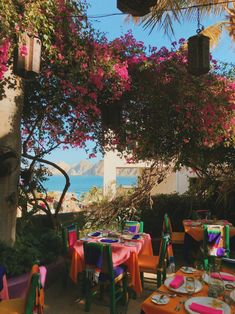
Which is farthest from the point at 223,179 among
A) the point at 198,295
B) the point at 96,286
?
the point at 198,295

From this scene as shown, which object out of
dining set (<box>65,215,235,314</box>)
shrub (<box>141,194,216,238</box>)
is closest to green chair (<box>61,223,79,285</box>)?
dining set (<box>65,215,235,314</box>)

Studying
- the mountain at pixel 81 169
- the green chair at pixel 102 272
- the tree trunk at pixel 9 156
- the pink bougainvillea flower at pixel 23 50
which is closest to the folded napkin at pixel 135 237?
the green chair at pixel 102 272

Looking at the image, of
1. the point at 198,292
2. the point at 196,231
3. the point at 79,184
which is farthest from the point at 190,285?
the point at 79,184

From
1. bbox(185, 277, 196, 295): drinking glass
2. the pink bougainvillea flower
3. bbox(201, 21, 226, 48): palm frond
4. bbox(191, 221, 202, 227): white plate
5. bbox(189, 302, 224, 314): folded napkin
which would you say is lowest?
bbox(189, 302, 224, 314): folded napkin

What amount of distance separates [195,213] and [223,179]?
4.55ft

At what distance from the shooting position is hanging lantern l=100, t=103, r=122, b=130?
5047 mm

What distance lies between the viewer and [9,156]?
3998 millimetres

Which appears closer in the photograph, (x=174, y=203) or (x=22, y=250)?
(x=22, y=250)

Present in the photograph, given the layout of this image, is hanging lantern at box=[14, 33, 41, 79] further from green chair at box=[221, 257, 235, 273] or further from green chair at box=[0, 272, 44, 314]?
green chair at box=[221, 257, 235, 273]

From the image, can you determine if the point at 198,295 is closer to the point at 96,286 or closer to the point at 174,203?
the point at 96,286

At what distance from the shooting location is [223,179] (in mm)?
7793

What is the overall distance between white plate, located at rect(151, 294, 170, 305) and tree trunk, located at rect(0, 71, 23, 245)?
2.51m

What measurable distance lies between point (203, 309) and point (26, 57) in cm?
282

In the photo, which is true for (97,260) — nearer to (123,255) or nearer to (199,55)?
(123,255)
